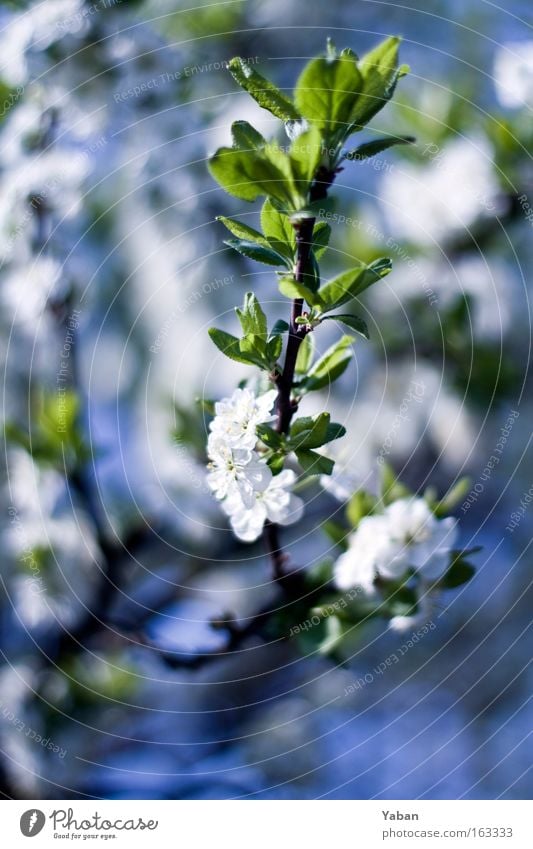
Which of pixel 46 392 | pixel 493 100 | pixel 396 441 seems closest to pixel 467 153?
pixel 493 100

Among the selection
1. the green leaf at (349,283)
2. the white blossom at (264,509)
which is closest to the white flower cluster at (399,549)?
the white blossom at (264,509)

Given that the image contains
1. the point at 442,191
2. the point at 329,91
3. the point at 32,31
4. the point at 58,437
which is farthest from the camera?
the point at 442,191

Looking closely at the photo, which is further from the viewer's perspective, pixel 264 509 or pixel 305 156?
pixel 264 509

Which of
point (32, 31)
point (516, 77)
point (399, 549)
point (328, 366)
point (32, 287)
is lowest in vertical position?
point (399, 549)

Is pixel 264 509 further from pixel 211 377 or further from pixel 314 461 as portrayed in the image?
pixel 211 377

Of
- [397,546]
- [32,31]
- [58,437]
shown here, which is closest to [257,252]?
[397,546]

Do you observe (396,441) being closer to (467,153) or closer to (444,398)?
(444,398)
